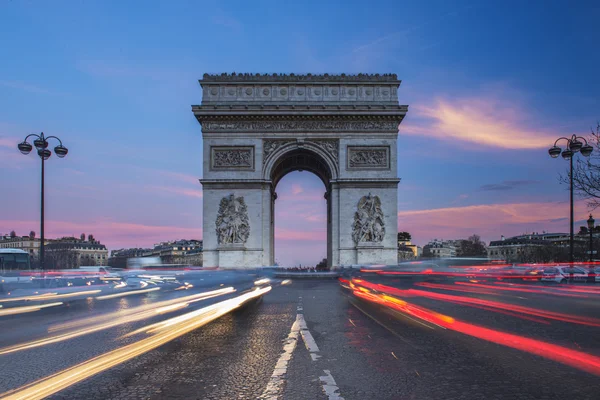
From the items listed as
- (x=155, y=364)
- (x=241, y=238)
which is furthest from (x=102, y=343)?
(x=241, y=238)

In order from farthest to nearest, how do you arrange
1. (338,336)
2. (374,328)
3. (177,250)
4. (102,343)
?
(177,250)
(374,328)
(338,336)
(102,343)

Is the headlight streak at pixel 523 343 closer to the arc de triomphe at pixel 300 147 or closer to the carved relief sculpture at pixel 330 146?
the arc de triomphe at pixel 300 147

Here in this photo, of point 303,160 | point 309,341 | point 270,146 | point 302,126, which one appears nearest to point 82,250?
point 303,160

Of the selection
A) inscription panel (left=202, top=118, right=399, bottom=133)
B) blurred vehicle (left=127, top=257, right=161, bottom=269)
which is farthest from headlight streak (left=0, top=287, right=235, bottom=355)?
inscription panel (left=202, top=118, right=399, bottom=133)

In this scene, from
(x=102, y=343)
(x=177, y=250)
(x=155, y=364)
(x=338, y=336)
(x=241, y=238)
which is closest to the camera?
(x=155, y=364)

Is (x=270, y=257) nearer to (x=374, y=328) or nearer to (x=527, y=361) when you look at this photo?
(x=374, y=328)

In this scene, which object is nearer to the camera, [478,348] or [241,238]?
[478,348]
